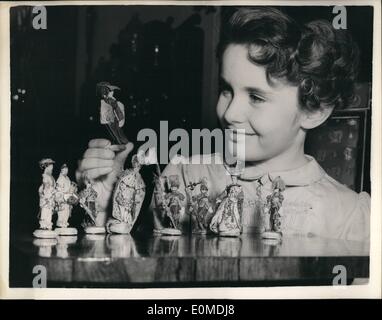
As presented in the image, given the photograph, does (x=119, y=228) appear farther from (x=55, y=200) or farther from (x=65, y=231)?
(x=55, y=200)

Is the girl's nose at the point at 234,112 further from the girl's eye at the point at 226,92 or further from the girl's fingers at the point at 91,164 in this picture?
the girl's fingers at the point at 91,164

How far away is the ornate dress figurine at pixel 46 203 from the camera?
15.7 feet

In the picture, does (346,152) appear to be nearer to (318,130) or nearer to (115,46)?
(318,130)

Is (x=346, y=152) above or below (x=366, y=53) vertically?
below

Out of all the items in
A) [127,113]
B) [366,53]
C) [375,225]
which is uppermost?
[366,53]

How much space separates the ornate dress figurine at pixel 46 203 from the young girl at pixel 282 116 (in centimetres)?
23

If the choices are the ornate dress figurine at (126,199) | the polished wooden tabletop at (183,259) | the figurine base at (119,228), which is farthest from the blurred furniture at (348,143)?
the figurine base at (119,228)

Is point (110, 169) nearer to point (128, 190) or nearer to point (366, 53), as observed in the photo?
point (128, 190)

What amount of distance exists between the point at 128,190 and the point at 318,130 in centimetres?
134

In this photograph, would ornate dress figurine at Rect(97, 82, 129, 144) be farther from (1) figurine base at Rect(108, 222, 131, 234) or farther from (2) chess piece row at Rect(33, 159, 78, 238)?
(1) figurine base at Rect(108, 222, 131, 234)

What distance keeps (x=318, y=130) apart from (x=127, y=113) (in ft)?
4.22

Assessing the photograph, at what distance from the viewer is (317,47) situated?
4.90 m

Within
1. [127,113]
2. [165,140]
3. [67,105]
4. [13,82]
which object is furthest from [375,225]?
[13,82]

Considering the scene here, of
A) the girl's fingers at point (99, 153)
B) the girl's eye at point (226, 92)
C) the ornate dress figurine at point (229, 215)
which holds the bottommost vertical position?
the ornate dress figurine at point (229, 215)
